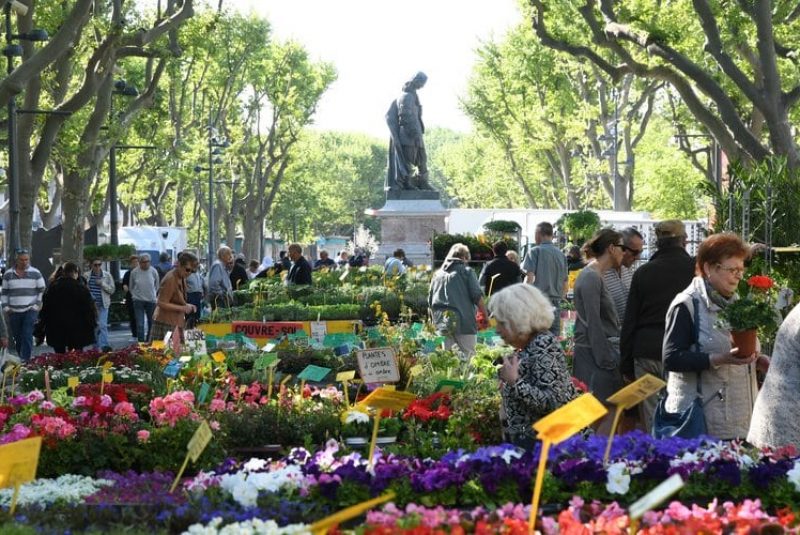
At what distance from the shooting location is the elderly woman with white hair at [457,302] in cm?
1547

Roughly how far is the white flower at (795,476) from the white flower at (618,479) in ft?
2.11

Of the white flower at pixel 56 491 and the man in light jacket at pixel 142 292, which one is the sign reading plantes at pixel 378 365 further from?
the man in light jacket at pixel 142 292

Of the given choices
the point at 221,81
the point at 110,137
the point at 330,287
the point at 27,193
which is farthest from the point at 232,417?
the point at 221,81

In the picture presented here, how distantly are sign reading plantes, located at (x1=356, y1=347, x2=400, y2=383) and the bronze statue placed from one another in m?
27.6

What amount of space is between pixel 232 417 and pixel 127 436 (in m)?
0.72

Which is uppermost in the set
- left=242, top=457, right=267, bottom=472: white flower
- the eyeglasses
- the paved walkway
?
the eyeglasses

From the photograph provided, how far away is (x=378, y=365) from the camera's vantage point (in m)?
9.65

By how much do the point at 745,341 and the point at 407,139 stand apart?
101 feet

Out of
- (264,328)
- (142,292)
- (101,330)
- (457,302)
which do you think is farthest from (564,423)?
(101,330)

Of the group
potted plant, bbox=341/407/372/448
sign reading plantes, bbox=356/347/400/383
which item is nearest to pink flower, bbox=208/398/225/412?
potted plant, bbox=341/407/372/448

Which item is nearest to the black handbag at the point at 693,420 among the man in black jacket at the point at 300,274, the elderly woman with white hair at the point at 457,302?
the elderly woman with white hair at the point at 457,302

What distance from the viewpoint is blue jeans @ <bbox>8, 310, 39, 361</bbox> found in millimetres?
19828

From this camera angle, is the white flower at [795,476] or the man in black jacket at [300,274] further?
the man in black jacket at [300,274]

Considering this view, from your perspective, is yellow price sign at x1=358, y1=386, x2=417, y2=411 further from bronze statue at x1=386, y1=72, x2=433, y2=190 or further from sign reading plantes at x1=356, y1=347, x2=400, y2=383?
bronze statue at x1=386, y1=72, x2=433, y2=190
